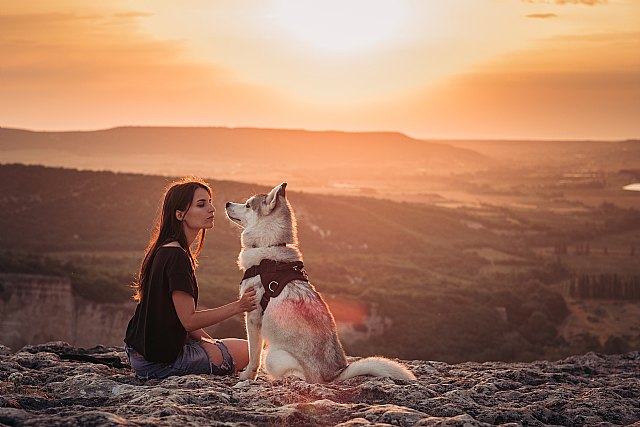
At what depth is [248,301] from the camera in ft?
26.1

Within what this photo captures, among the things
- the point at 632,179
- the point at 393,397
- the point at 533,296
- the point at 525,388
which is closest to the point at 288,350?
the point at 393,397

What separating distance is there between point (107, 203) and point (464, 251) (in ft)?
149

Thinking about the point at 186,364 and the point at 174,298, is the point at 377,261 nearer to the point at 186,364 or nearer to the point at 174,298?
the point at 186,364

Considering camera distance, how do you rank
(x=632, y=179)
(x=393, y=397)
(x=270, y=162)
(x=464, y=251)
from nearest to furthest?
(x=393, y=397) → (x=464, y=251) → (x=632, y=179) → (x=270, y=162)

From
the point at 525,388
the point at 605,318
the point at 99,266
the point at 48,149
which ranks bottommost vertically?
the point at 605,318

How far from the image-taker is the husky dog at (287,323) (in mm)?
7781

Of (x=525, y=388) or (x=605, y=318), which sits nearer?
(x=525, y=388)

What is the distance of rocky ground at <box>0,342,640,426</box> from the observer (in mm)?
6172

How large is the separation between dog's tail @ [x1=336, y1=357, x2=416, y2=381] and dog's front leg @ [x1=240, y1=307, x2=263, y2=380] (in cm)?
91

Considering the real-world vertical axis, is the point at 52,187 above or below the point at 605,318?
above

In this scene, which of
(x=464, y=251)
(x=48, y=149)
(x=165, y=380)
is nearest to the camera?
(x=165, y=380)

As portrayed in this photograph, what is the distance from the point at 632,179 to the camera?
499 ft

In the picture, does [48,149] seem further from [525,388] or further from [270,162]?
[525,388]

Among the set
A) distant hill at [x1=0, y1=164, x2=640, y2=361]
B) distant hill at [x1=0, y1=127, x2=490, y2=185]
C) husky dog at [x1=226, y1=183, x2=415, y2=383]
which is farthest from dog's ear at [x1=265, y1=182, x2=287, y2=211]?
distant hill at [x1=0, y1=127, x2=490, y2=185]
